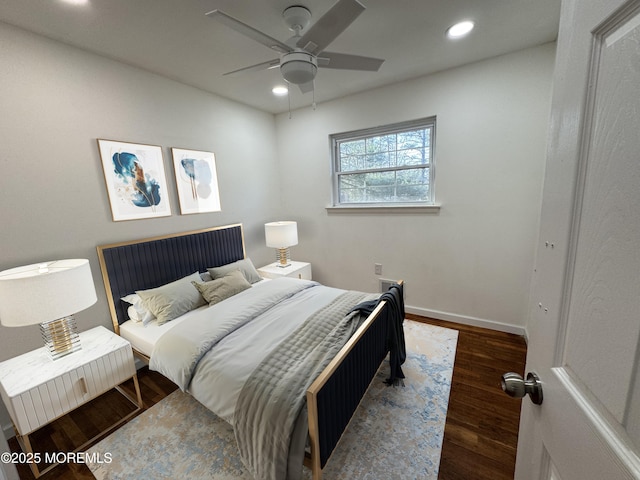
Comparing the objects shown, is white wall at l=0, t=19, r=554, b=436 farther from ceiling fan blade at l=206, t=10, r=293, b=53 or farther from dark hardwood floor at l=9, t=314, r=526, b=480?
ceiling fan blade at l=206, t=10, r=293, b=53

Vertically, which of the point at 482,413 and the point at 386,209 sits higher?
the point at 386,209

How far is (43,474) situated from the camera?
4.96ft

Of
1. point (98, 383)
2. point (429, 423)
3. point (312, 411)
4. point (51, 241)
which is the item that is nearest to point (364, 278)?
point (429, 423)

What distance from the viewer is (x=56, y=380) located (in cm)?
156

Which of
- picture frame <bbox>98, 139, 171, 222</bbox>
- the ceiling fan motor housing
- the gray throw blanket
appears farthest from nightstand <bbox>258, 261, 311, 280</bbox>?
the ceiling fan motor housing

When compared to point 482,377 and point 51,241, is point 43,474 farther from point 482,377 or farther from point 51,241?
point 482,377

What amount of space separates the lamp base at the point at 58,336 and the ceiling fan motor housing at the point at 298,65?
2.12 m

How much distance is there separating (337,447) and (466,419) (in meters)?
0.90

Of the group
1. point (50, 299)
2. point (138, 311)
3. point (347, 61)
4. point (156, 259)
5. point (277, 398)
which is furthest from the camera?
point (156, 259)

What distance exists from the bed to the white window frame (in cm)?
121

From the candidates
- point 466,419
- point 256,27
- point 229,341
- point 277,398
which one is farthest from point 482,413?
point 256,27

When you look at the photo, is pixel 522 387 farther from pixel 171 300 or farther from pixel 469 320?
pixel 469 320

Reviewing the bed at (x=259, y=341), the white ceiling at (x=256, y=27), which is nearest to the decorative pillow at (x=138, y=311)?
the bed at (x=259, y=341)

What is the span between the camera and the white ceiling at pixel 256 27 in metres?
1.60
